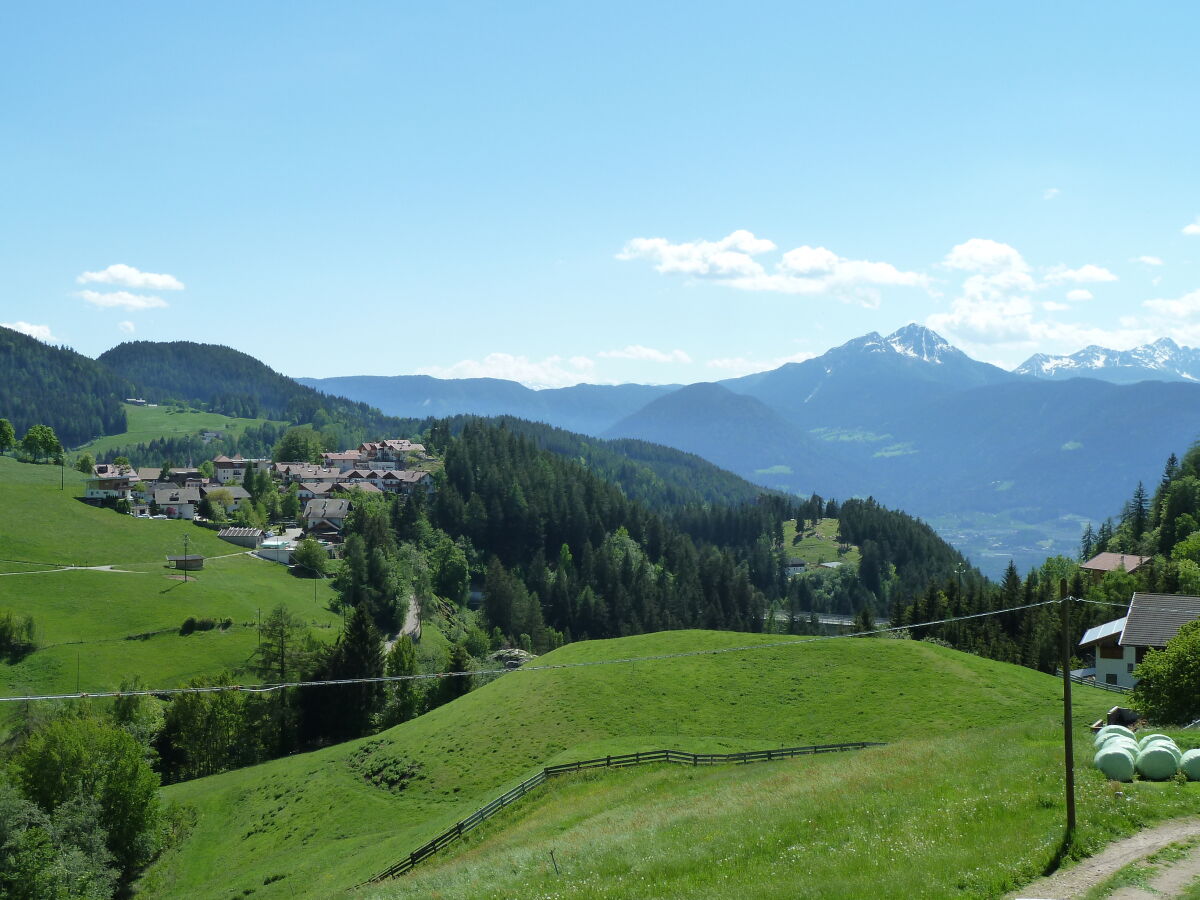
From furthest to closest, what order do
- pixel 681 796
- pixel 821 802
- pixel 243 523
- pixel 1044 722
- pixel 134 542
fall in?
pixel 243 523
pixel 134 542
pixel 1044 722
pixel 681 796
pixel 821 802

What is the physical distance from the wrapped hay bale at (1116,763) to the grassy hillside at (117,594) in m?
94.8

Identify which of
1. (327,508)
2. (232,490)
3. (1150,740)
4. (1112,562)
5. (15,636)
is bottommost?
(15,636)

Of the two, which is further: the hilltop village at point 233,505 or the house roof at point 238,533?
the hilltop village at point 233,505

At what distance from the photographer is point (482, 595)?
174875mm

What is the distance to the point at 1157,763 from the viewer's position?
95.5 feet

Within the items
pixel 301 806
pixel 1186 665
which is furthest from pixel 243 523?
pixel 1186 665

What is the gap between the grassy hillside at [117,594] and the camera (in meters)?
99.0

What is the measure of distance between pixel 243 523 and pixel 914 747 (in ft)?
510

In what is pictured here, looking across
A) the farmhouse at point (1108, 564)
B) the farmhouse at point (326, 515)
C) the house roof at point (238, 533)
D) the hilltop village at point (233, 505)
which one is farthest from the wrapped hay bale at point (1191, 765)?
the farmhouse at point (326, 515)

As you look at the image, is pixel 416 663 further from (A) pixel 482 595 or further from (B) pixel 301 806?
(A) pixel 482 595

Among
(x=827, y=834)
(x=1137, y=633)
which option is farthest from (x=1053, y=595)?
(x=827, y=834)

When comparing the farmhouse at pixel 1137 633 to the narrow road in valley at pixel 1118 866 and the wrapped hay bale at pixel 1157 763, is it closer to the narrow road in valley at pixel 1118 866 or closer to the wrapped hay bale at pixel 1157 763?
the wrapped hay bale at pixel 1157 763

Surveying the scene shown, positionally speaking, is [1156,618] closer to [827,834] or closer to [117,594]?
[827,834]

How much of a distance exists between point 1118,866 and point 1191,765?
29.4 ft
